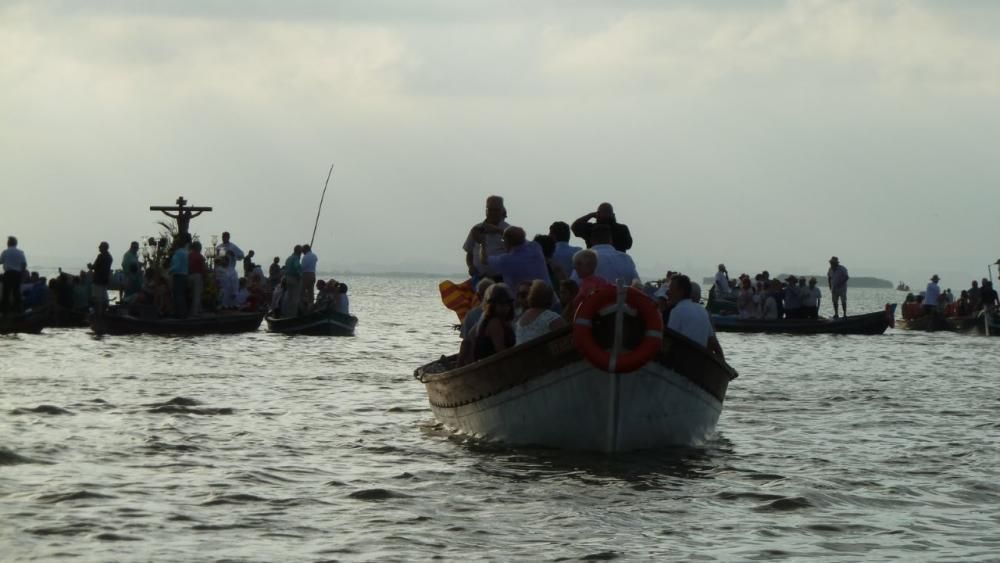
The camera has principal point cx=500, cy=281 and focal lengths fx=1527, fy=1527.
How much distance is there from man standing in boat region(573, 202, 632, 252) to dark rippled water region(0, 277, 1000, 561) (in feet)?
7.56

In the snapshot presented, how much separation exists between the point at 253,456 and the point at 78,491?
8.16ft

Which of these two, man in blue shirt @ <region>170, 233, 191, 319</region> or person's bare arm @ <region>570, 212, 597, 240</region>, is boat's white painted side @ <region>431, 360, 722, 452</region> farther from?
man in blue shirt @ <region>170, 233, 191, 319</region>

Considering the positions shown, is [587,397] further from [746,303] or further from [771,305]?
[746,303]

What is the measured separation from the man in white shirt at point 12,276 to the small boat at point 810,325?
1887 cm

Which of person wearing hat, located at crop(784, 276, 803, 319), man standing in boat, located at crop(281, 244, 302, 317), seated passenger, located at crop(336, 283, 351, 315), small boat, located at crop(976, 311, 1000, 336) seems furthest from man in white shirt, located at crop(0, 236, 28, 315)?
small boat, located at crop(976, 311, 1000, 336)

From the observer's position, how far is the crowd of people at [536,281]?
1305 cm

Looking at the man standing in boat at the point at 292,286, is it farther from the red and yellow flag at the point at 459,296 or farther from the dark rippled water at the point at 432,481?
the red and yellow flag at the point at 459,296

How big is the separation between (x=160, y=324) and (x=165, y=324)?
0.35 ft

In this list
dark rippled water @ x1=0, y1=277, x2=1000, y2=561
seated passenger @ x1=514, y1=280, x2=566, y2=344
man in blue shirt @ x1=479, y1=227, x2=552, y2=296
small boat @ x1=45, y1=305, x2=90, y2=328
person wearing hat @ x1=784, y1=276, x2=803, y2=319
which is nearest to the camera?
dark rippled water @ x1=0, y1=277, x2=1000, y2=561

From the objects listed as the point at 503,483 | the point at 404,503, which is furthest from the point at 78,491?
the point at 503,483

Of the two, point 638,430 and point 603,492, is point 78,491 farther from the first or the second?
point 638,430

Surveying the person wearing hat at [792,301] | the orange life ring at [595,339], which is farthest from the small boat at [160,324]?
the orange life ring at [595,339]

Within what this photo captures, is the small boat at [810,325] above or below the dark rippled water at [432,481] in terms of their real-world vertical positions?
above

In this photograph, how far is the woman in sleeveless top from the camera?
13328 mm
